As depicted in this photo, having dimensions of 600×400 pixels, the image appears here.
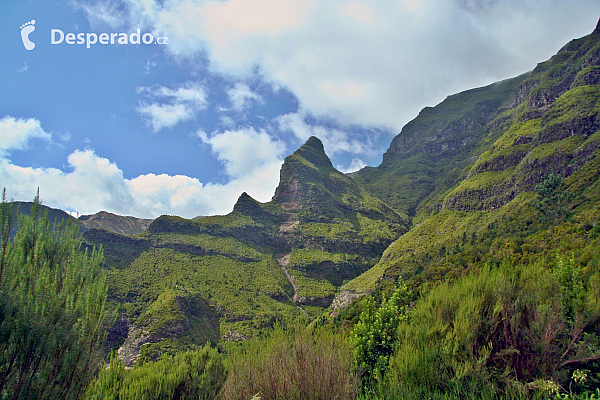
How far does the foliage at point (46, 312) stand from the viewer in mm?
4254

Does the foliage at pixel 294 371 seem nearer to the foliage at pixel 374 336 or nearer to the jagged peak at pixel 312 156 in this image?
the foliage at pixel 374 336

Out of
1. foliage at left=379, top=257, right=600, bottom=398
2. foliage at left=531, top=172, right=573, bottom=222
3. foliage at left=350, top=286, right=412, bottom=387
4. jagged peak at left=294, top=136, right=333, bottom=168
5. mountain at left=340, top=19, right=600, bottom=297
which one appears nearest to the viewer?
foliage at left=379, top=257, right=600, bottom=398

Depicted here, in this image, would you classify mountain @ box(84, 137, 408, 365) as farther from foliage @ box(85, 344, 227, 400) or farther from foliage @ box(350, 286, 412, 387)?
foliage @ box(85, 344, 227, 400)

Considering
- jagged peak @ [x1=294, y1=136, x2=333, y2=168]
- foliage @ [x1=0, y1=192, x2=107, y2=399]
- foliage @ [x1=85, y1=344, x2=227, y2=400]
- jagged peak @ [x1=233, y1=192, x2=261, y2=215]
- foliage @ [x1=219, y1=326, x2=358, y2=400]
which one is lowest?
foliage @ [x1=85, y1=344, x2=227, y2=400]

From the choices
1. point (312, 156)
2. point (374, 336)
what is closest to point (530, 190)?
point (374, 336)

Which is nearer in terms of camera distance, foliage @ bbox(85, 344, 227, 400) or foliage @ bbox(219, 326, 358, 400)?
foliage @ bbox(219, 326, 358, 400)

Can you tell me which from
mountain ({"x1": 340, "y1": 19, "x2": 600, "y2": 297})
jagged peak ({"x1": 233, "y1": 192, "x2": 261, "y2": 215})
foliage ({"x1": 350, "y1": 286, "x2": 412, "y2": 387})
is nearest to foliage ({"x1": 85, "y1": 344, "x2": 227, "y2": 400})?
foliage ({"x1": 350, "y1": 286, "x2": 412, "y2": 387})

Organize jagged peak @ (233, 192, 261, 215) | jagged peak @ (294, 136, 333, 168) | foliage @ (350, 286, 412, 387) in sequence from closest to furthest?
foliage @ (350, 286, 412, 387) < jagged peak @ (233, 192, 261, 215) < jagged peak @ (294, 136, 333, 168)

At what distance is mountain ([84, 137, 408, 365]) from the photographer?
68500mm

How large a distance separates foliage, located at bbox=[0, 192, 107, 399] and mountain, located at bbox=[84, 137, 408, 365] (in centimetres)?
4623

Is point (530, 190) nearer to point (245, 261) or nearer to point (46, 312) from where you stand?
point (46, 312)

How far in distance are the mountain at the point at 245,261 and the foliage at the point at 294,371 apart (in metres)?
42.7

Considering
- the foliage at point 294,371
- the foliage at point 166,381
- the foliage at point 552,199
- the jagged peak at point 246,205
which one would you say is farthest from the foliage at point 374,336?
the jagged peak at point 246,205

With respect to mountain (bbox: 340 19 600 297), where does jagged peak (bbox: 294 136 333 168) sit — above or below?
above
